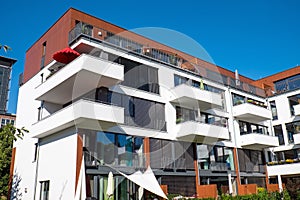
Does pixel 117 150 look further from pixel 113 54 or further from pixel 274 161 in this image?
pixel 274 161

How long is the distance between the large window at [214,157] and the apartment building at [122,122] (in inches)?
2.9

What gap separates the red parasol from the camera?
48.2ft

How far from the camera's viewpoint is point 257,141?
22.8 m

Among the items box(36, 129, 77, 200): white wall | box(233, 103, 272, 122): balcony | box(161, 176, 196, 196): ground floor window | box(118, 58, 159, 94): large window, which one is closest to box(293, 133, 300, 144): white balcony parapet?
box(233, 103, 272, 122): balcony

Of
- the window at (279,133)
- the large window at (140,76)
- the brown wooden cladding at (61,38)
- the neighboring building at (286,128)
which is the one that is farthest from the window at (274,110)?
the large window at (140,76)

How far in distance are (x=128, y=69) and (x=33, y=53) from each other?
296 inches

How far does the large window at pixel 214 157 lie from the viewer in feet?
63.8

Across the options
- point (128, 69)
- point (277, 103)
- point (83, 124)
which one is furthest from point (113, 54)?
point (277, 103)

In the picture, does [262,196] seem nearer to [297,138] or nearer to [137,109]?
[297,138]

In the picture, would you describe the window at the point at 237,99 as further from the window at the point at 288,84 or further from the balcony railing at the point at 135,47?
the window at the point at 288,84

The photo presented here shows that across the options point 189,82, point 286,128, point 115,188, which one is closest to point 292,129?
point 286,128

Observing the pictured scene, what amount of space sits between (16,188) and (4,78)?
110ft

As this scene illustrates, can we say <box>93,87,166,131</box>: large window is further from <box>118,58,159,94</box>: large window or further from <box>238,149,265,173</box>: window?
<box>238,149,265,173</box>: window

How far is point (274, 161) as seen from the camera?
2555 centimetres
